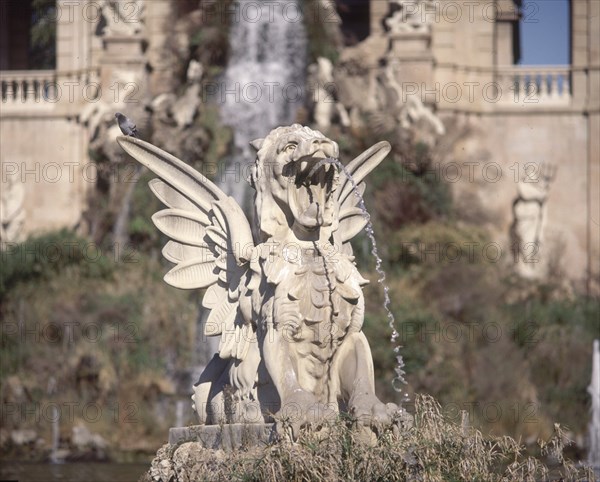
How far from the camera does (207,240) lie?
426 inches

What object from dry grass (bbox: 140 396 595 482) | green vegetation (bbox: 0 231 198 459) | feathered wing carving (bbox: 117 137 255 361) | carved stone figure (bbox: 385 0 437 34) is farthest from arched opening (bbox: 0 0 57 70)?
dry grass (bbox: 140 396 595 482)

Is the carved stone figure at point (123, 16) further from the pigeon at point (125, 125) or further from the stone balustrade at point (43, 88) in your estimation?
the pigeon at point (125, 125)

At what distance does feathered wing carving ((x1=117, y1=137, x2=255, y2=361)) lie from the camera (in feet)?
33.9

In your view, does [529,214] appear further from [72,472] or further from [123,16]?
[72,472]

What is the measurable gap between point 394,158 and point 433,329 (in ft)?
16.3

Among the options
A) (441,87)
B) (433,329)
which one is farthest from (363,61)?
(433,329)

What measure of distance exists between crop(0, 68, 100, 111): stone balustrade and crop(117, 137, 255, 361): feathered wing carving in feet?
63.1

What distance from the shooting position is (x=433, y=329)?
22484mm

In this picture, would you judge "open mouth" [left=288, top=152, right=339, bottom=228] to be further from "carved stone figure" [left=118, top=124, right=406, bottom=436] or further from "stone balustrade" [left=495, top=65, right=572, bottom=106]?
"stone balustrade" [left=495, top=65, right=572, bottom=106]

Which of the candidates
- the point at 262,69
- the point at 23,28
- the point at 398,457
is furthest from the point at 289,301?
the point at 23,28

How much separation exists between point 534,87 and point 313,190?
63.1ft

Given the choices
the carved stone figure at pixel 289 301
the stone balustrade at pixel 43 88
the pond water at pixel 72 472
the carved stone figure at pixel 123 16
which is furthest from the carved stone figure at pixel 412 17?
the carved stone figure at pixel 289 301

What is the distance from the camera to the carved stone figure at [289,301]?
994 cm

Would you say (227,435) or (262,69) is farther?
(262,69)
